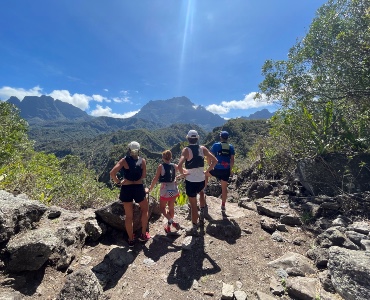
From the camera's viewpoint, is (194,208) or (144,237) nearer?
(144,237)

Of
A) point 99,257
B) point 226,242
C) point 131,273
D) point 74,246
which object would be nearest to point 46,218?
point 74,246

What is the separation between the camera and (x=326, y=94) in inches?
371

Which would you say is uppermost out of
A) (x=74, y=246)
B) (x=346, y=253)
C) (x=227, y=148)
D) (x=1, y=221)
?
(x=227, y=148)

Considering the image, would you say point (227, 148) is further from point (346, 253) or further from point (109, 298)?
point (109, 298)

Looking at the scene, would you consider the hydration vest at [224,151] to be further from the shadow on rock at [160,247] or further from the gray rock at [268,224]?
the shadow on rock at [160,247]

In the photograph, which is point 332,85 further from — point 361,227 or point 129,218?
point 129,218

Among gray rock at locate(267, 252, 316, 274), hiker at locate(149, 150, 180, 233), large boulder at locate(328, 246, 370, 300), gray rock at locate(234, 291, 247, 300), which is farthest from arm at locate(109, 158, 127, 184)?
large boulder at locate(328, 246, 370, 300)

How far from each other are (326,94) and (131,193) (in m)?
8.67

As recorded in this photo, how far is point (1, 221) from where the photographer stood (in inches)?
159

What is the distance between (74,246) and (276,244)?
4.25 meters

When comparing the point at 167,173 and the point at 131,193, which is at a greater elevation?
the point at 167,173

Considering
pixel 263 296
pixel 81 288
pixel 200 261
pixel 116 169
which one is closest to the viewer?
pixel 81 288

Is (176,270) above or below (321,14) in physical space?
below

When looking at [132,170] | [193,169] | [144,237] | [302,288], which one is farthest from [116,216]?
[302,288]
